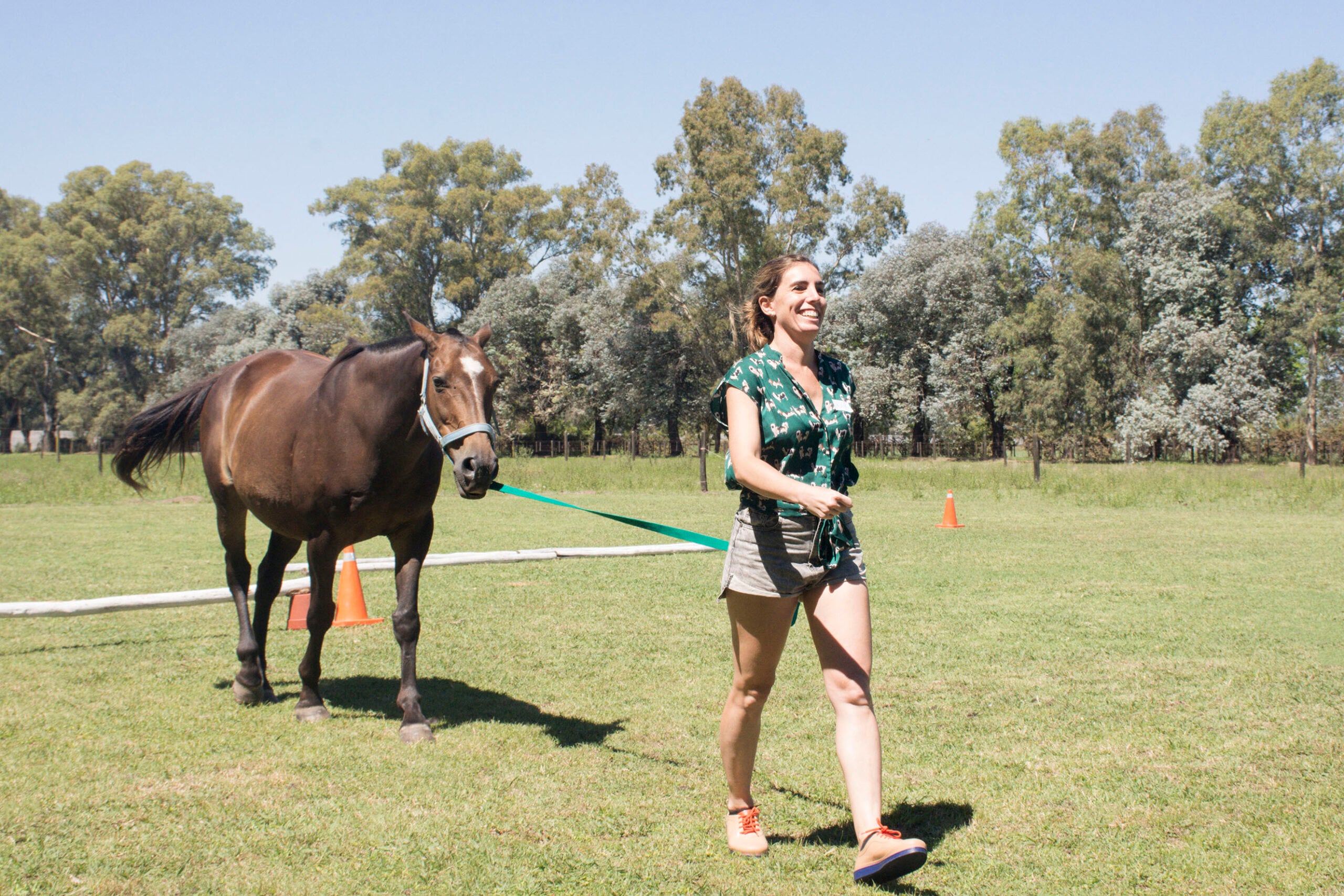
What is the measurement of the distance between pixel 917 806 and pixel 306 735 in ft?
10.0

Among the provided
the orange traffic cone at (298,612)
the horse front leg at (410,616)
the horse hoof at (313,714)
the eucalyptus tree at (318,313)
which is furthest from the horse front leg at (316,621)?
the eucalyptus tree at (318,313)

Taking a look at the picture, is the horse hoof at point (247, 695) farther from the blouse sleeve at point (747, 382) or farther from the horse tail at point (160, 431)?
the blouse sleeve at point (747, 382)

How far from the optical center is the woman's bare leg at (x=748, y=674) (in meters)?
3.22

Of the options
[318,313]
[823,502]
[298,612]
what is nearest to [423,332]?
[823,502]

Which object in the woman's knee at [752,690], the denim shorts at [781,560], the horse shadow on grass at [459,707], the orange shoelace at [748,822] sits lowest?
the horse shadow on grass at [459,707]

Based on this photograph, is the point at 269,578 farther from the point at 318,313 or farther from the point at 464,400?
the point at 318,313

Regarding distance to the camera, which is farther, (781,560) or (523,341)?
(523,341)

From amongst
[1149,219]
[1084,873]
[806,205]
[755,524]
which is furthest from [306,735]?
[1149,219]

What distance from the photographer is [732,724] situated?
11.0ft

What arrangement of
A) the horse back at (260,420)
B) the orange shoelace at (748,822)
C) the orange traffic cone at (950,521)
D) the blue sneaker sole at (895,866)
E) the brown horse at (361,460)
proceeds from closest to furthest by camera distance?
the blue sneaker sole at (895,866) < the orange shoelace at (748,822) < the brown horse at (361,460) < the horse back at (260,420) < the orange traffic cone at (950,521)

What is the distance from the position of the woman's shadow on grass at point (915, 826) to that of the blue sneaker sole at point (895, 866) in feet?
1.59

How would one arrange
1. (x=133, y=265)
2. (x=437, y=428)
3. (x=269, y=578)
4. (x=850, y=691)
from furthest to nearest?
(x=133, y=265)
(x=269, y=578)
(x=437, y=428)
(x=850, y=691)

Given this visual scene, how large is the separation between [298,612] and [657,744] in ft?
13.6

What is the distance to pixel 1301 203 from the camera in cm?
3894
